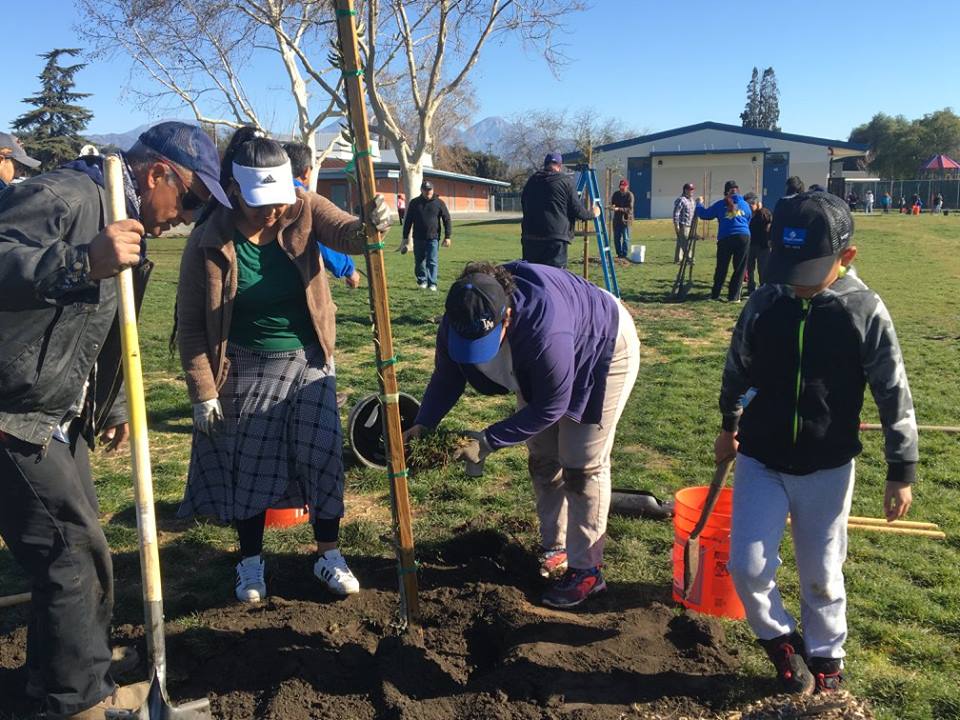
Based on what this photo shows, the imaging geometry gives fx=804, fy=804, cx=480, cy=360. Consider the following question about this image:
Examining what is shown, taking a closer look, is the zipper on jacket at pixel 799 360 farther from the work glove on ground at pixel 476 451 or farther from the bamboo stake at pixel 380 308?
the bamboo stake at pixel 380 308

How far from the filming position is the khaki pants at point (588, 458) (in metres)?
3.57

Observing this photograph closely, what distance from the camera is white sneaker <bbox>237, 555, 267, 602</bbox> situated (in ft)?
12.1

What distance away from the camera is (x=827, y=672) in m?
2.94

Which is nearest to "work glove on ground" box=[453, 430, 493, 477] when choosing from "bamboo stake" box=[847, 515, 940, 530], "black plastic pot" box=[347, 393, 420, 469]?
"black plastic pot" box=[347, 393, 420, 469]

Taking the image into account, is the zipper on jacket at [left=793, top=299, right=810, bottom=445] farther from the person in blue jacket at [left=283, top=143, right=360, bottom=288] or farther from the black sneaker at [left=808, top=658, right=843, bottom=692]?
the person in blue jacket at [left=283, top=143, right=360, bottom=288]

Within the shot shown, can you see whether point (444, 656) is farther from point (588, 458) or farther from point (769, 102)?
point (769, 102)

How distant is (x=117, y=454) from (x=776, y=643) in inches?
187

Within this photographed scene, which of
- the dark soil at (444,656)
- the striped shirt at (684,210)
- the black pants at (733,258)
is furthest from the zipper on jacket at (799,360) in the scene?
the striped shirt at (684,210)

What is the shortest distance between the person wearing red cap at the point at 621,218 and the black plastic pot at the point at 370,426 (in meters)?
15.6

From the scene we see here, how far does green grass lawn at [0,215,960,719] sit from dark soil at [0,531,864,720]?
0.23 m

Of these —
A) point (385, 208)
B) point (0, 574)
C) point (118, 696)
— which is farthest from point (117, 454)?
point (385, 208)

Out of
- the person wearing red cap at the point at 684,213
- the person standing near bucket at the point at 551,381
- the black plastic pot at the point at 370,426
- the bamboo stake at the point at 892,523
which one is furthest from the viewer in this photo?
the person wearing red cap at the point at 684,213

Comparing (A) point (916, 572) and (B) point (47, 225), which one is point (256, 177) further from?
(A) point (916, 572)

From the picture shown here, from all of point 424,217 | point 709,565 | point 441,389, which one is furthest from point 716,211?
point 441,389
